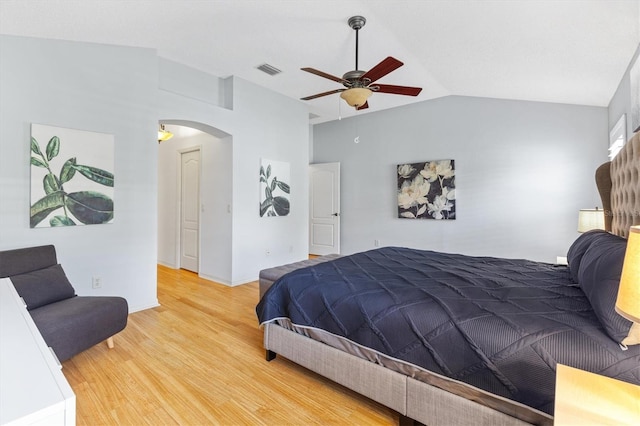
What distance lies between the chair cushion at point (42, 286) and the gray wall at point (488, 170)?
4566 millimetres

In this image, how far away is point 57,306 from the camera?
225 cm

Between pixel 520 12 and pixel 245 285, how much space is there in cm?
415

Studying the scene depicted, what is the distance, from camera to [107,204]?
3086mm

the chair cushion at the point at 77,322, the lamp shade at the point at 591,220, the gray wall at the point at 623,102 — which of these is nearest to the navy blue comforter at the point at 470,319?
the lamp shade at the point at 591,220

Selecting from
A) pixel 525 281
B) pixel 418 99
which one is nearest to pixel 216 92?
pixel 418 99

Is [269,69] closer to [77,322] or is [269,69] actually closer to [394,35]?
[394,35]

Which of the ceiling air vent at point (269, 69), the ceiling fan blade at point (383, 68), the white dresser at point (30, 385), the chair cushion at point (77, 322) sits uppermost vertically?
the ceiling air vent at point (269, 69)

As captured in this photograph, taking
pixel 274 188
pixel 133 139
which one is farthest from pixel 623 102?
pixel 133 139

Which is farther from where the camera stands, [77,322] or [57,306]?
[57,306]

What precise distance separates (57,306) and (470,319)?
9.10ft

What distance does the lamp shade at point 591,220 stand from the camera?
280 cm

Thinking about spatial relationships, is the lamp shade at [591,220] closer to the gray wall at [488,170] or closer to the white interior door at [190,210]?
the gray wall at [488,170]

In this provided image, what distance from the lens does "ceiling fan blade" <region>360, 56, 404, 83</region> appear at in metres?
2.35

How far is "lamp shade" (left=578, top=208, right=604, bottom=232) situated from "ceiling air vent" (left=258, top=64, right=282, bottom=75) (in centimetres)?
377
